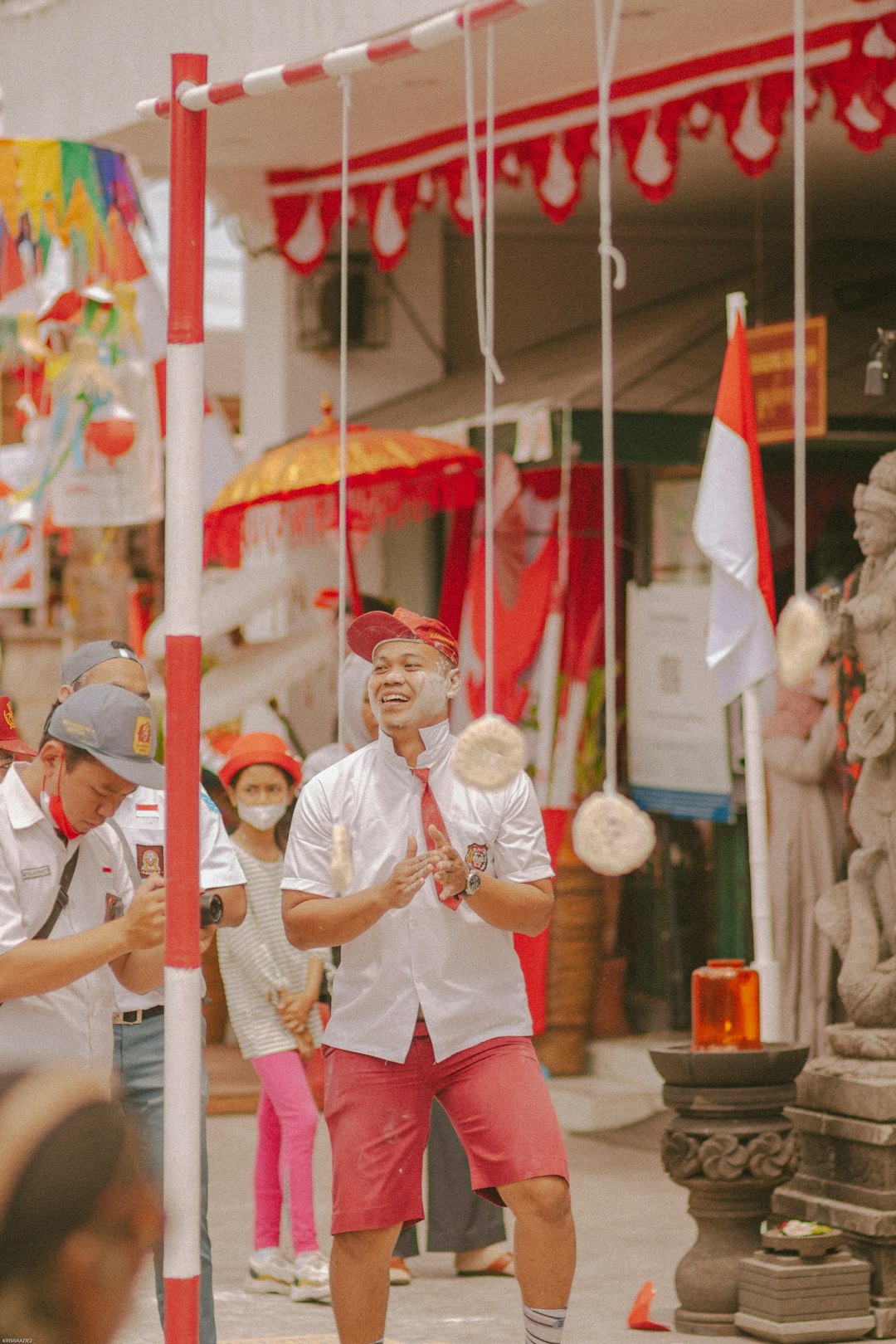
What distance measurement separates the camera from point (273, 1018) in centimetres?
619

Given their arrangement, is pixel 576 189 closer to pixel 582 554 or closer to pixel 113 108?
pixel 582 554

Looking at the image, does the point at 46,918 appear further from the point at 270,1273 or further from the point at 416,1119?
the point at 270,1273

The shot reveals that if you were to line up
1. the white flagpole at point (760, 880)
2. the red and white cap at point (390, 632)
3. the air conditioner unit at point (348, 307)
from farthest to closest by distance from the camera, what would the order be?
the air conditioner unit at point (348, 307) → the white flagpole at point (760, 880) → the red and white cap at point (390, 632)

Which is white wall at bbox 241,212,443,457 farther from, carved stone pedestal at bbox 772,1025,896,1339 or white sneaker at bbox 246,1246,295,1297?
carved stone pedestal at bbox 772,1025,896,1339

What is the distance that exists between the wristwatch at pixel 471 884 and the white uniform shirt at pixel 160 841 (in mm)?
512

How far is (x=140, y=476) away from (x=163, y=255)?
7.15 m

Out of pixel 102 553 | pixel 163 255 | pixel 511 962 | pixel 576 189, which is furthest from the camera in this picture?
pixel 163 255

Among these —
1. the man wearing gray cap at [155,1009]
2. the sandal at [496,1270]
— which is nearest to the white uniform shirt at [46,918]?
the man wearing gray cap at [155,1009]

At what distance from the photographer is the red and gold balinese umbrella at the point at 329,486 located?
861 cm

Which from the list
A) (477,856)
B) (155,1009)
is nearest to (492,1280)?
(155,1009)

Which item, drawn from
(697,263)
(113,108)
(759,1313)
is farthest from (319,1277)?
(697,263)

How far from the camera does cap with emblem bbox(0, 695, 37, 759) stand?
481 centimetres

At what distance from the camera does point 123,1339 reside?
5.63 meters

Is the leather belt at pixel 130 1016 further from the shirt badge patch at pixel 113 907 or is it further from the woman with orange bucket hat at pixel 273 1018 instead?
the woman with orange bucket hat at pixel 273 1018
